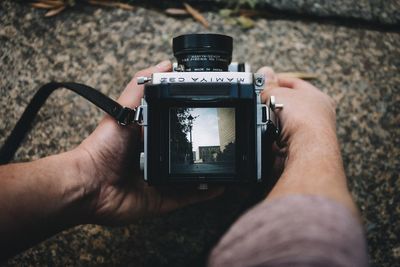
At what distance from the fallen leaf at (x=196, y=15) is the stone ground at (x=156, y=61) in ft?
0.07

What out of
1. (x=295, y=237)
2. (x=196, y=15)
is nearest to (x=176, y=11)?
(x=196, y=15)

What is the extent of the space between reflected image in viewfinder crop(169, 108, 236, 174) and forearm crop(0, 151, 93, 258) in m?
0.27

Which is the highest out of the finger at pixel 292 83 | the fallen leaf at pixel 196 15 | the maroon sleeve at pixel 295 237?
the fallen leaf at pixel 196 15

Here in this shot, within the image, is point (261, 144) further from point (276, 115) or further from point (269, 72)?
point (269, 72)

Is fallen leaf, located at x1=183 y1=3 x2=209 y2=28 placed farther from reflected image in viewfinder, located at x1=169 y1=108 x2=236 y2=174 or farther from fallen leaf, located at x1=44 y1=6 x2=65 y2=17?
reflected image in viewfinder, located at x1=169 y1=108 x2=236 y2=174

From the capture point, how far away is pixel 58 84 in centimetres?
112

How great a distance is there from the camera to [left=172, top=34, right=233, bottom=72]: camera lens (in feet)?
3.01

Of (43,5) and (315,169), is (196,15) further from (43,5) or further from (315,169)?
(315,169)

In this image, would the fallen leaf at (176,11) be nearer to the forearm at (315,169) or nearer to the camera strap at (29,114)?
the camera strap at (29,114)

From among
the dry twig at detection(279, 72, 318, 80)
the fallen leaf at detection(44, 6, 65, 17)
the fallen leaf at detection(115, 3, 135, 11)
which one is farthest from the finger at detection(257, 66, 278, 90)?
the fallen leaf at detection(44, 6, 65, 17)

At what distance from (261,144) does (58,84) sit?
1.84ft

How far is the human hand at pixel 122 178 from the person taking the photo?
1009 millimetres

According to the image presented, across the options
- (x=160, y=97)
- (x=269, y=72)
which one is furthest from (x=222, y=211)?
(x=160, y=97)

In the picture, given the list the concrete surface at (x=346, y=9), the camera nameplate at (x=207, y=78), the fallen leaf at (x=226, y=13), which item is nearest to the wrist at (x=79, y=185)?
the camera nameplate at (x=207, y=78)
